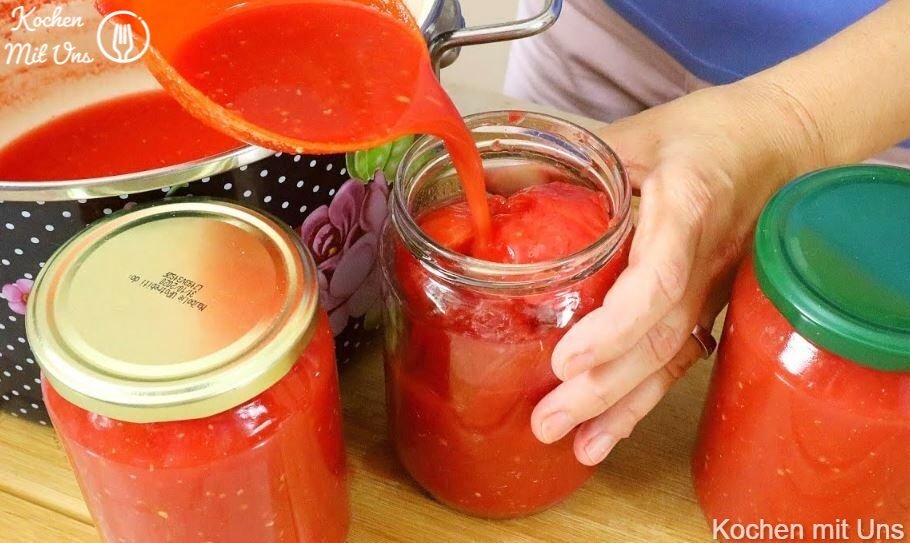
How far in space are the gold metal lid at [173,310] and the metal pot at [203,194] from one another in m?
0.02

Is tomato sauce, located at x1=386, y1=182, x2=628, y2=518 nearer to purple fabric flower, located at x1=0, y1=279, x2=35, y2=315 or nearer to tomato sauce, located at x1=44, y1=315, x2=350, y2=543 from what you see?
tomato sauce, located at x1=44, y1=315, x2=350, y2=543

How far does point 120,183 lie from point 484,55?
48.6 inches

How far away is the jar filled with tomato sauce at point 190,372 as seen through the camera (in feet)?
1.55

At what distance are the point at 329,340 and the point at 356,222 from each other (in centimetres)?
13

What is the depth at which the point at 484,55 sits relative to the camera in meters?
1.67

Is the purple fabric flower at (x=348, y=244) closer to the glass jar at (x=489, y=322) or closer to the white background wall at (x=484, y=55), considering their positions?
the glass jar at (x=489, y=322)

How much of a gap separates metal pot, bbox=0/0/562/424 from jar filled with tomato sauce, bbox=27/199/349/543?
0.06 feet

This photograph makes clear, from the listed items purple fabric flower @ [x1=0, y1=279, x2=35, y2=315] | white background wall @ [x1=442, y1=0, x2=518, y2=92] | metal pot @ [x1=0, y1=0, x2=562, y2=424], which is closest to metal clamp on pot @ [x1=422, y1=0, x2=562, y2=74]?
metal pot @ [x1=0, y1=0, x2=562, y2=424]

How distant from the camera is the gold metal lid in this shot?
465 mm


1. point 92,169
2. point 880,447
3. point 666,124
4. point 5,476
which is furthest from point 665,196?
point 5,476

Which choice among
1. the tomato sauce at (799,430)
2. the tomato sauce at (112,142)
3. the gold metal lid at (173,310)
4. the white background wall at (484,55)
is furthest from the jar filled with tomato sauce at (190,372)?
the white background wall at (484,55)

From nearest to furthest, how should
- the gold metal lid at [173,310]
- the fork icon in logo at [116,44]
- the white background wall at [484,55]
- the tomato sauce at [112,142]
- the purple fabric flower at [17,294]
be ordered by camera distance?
the gold metal lid at [173,310], the purple fabric flower at [17,294], the tomato sauce at [112,142], the fork icon in logo at [116,44], the white background wall at [484,55]

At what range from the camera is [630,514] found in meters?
0.67

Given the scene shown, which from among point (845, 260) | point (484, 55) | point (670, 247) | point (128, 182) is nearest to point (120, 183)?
point (128, 182)
